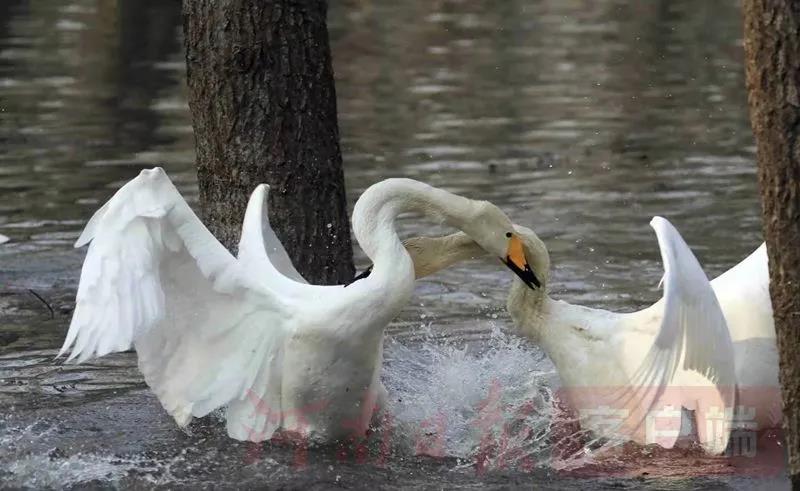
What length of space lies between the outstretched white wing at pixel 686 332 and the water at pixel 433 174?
469 millimetres

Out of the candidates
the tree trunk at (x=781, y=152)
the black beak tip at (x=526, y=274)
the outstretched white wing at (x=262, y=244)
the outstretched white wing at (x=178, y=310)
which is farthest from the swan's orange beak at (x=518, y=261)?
the tree trunk at (x=781, y=152)

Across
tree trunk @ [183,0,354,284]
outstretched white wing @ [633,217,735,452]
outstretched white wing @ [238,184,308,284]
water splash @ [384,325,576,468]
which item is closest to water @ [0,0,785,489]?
water splash @ [384,325,576,468]

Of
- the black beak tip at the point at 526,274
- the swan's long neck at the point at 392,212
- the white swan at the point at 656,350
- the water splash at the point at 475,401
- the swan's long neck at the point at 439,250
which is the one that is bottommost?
the water splash at the point at 475,401

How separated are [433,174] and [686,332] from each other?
7.52m

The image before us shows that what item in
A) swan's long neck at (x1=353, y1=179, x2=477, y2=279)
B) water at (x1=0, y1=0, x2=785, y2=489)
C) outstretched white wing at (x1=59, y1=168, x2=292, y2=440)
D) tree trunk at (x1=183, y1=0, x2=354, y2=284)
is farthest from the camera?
tree trunk at (x1=183, y1=0, x2=354, y2=284)

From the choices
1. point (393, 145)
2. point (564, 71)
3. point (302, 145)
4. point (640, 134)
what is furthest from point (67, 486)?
point (564, 71)

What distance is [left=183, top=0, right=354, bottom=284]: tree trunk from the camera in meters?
7.45

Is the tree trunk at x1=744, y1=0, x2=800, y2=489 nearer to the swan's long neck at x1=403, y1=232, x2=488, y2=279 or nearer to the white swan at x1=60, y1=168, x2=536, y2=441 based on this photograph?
the white swan at x1=60, y1=168, x2=536, y2=441

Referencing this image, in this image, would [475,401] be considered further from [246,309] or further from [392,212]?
[246,309]

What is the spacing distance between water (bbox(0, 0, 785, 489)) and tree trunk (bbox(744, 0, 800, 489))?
1264 millimetres

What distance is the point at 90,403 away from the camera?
7.36 m

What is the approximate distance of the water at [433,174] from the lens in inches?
264

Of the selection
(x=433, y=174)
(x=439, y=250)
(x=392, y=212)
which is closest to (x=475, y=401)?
(x=439, y=250)

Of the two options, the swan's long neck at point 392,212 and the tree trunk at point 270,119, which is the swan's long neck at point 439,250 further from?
the tree trunk at point 270,119
